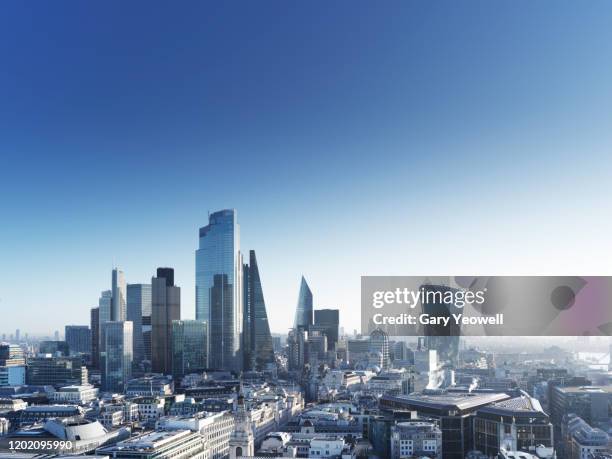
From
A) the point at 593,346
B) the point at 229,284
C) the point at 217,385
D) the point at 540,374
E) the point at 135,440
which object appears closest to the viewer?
the point at 135,440

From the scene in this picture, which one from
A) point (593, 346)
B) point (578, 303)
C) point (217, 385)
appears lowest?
point (217, 385)

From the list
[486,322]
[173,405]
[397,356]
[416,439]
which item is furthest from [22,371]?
[486,322]

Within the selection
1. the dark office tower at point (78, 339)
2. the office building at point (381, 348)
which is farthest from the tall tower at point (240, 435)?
the dark office tower at point (78, 339)

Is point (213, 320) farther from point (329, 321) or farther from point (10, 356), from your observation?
point (10, 356)

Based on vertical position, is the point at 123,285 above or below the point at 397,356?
above

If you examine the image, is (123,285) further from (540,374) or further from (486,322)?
(486,322)

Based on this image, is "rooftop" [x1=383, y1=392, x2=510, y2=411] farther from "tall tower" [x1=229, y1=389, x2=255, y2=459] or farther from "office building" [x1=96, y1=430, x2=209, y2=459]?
"office building" [x1=96, y1=430, x2=209, y2=459]

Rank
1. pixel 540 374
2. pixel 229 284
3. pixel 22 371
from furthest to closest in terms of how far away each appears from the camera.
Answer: pixel 229 284
pixel 22 371
pixel 540 374

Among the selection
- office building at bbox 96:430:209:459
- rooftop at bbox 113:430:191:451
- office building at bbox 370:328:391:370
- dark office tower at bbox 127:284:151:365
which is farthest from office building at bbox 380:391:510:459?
dark office tower at bbox 127:284:151:365
